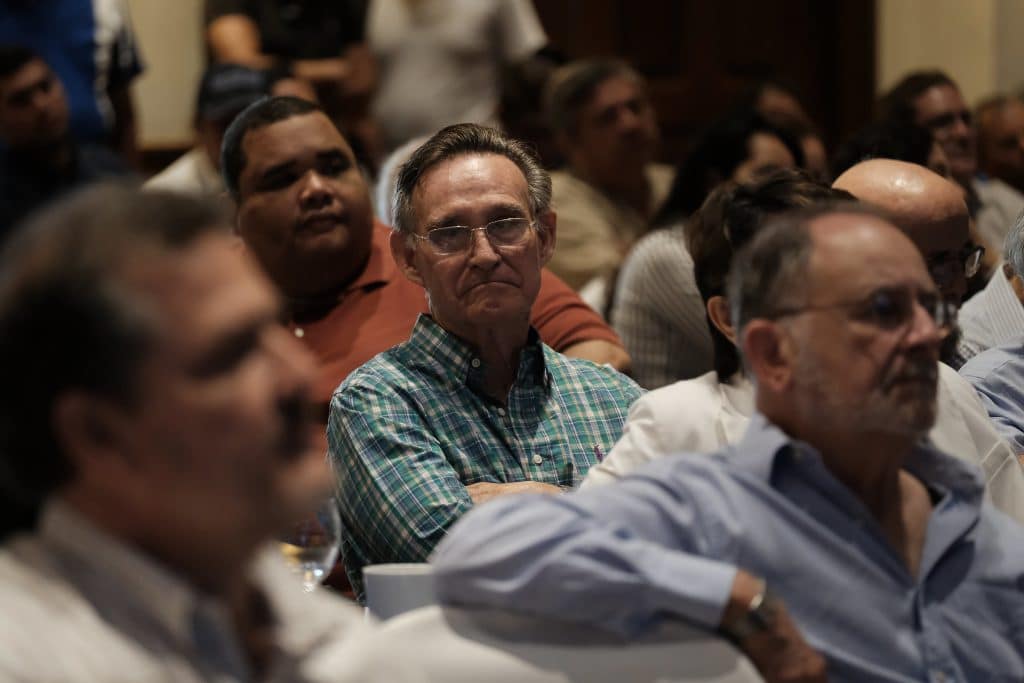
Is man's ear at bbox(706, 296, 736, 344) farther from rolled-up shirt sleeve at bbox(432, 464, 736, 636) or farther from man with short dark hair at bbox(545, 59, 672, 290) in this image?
man with short dark hair at bbox(545, 59, 672, 290)

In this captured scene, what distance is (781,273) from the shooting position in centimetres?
159

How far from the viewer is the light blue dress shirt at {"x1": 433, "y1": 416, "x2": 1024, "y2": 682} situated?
1.39m

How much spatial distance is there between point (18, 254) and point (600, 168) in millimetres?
3464

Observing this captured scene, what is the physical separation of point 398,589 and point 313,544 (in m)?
0.18

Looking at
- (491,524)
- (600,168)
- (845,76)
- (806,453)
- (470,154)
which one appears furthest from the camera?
(845,76)

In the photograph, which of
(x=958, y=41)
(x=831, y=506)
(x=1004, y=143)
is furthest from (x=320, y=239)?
(x=958, y=41)

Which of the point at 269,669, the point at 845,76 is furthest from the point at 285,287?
the point at 845,76

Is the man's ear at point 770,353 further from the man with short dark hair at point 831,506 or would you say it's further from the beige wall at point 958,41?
the beige wall at point 958,41

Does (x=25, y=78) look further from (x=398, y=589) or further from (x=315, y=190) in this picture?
(x=398, y=589)

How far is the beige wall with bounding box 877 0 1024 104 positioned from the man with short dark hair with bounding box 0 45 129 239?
Result: 395 cm

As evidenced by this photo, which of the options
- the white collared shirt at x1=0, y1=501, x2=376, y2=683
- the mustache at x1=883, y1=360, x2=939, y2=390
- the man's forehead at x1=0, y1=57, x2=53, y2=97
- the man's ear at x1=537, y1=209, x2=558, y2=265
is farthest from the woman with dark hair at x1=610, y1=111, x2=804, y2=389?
the white collared shirt at x1=0, y1=501, x2=376, y2=683

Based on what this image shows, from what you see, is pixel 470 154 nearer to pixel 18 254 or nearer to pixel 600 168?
pixel 18 254

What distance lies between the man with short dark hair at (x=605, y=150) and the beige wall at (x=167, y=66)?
153 centimetres

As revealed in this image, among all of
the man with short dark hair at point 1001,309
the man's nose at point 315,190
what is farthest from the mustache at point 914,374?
A: the man's nose at point 315,190
